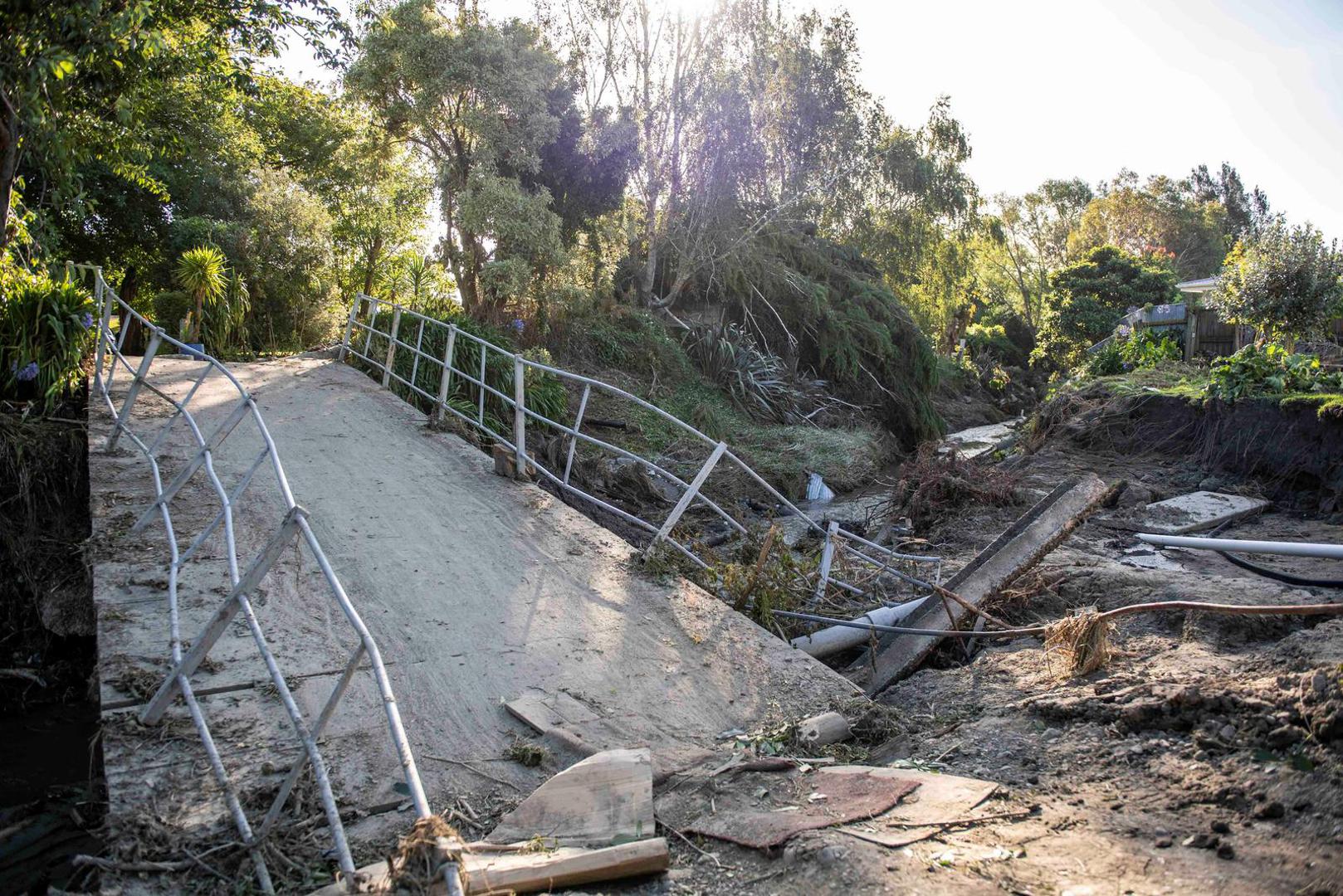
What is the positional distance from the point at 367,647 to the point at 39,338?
713 centimetres

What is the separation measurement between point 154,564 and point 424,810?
3224 millimetres

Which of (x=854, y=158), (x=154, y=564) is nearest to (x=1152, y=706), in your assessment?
(x=154, y=564)

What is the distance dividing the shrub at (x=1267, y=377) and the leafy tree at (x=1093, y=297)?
16.9 m

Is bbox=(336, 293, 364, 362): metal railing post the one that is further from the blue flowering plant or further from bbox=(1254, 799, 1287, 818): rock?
bbox=(1254, 799, 1287, 818): rock

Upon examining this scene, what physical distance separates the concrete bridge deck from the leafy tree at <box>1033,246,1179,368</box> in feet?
84.5

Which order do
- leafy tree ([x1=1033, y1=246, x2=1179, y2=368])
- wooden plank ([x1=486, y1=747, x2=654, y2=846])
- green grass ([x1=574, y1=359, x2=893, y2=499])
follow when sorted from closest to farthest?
wooden plank ([x1=486, y1=747, x2=654, y2=846]), green grass ([x1=574, y1=359, x2=893, y2=499]), leafy tree ([x1=1033, y1=246, x2=1179, y2=368])

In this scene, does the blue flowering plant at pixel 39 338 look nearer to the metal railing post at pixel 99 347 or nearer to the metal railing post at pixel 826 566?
the metal railing post at pixel 99 347

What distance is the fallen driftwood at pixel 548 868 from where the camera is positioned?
2732 millimetres

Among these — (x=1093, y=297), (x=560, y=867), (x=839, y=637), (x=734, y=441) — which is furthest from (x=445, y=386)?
(x=1093, y=297)

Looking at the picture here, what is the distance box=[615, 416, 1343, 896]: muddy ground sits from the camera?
2723mm

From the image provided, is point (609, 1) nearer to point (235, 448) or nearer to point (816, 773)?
point (235, 448)

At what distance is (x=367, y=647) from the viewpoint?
9.32 feet

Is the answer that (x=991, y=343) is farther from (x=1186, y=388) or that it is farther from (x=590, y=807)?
(x=590, y=807)

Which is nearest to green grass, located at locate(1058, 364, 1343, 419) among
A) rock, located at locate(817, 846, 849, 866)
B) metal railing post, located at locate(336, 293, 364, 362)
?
rock, located at locate(817, 846, 849, 866)
